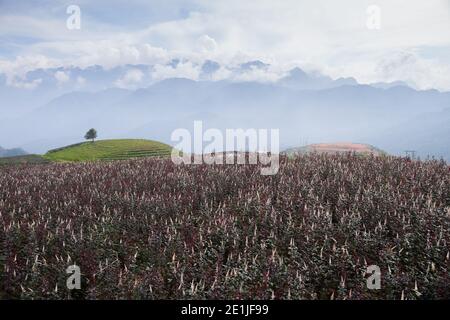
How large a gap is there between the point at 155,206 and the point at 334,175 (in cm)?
1097

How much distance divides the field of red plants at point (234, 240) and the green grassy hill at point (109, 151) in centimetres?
3940

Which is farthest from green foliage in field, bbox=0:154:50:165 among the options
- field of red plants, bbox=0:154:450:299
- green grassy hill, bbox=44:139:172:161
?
field of red plants, bbox=0:154:450:299

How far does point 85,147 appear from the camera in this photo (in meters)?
72.4

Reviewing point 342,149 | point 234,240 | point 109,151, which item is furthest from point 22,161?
point 234,240

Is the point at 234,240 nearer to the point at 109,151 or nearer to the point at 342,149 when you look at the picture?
the point at 342,149

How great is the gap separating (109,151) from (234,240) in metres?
56.0

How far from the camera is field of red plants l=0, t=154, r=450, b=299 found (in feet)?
37.4

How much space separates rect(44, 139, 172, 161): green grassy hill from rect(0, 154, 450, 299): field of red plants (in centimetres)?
3940

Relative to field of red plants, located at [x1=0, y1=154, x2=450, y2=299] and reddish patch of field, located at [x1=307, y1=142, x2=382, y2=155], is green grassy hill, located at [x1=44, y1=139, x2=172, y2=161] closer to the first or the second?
reddish patch of field, located at [x1=307, y1=142, x2=382, y2=155]

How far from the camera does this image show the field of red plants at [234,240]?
1141 centimetres

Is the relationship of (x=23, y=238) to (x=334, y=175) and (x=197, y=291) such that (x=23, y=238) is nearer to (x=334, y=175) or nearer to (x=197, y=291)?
(x=197, y=291)

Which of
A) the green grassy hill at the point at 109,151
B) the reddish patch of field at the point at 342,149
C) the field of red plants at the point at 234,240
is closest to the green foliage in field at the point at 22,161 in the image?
the green grassy hill at the point at 109,151

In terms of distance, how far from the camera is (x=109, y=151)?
66.9m
